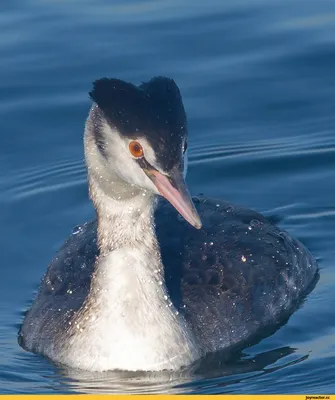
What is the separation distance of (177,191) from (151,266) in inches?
41.8

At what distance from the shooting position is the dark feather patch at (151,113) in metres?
10.3

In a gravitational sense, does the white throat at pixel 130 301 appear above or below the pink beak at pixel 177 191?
below

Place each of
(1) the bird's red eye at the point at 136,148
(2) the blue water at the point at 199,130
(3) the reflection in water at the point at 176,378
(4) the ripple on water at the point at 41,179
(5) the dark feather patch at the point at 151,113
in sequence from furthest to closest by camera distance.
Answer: (4) the ripple on water at the point at 41,179 < (2) the blue water at the point at 199,130 < (3) the reflection in water at the point at 176,378 < (1) the bird's red eye at the point at 136,148 < (5) the dark feather patch at the point at 151,113

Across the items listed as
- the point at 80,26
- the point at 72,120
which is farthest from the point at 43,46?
the point at 72,120

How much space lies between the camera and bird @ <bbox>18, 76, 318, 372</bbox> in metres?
10.4

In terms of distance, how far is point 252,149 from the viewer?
15.7 metres

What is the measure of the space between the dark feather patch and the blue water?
2015 mm

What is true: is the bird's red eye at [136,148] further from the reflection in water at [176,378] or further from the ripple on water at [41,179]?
the ripple on water at [41,179]

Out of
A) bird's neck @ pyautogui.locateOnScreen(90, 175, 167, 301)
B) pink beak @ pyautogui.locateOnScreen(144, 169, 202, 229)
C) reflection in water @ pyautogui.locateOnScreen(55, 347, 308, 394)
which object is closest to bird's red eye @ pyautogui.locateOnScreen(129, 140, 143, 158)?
pink beak @ pyautogui.locateOnScreen(144, 169, 202, 229)

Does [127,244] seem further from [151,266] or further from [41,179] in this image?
[41,179]

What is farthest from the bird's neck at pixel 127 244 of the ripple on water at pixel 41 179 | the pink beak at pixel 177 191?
the ripple on water at pixel 41 179

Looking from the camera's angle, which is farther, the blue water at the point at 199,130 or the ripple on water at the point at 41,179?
the ripple on water at the point at 41,179

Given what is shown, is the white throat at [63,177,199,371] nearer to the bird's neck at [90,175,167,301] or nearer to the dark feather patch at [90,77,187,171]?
the bird's neck at [90,175,167,301]

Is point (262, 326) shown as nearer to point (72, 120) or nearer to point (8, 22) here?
point (72, 120)
